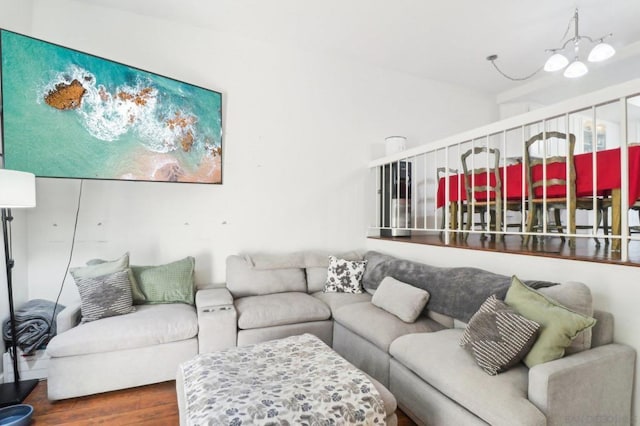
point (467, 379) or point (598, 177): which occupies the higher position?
point (598, 177)

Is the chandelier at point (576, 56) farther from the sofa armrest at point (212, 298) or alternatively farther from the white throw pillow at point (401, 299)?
the sofa armrest at point (212, 298)

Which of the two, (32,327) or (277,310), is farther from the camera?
(277,310)

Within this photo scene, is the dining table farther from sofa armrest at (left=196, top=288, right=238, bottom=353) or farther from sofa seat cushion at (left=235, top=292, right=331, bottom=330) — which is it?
sofa armrest at (left=196, top=288, right=238, bottom=353)

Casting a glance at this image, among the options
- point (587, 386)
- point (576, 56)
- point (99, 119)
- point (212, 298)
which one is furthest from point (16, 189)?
point (576, 56)

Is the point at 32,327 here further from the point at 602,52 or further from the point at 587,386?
the point at 602,52

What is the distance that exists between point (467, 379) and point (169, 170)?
279 centimetres

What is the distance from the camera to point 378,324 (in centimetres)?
221

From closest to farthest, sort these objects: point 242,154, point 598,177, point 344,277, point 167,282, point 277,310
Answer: point 598,177, point 277,310, point 167,282, point 344,277, point 242,154

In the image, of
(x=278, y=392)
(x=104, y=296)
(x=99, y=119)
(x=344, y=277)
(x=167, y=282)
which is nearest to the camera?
(x=278, y=392)

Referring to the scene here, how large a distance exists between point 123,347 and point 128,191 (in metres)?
1.42

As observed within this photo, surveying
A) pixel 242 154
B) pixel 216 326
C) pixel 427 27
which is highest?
pixel 427 27

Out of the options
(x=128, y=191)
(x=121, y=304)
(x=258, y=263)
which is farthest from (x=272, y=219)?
(x=121, y=304)

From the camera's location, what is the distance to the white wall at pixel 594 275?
1.62 m

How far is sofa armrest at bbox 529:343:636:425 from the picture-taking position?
1.32 metres
